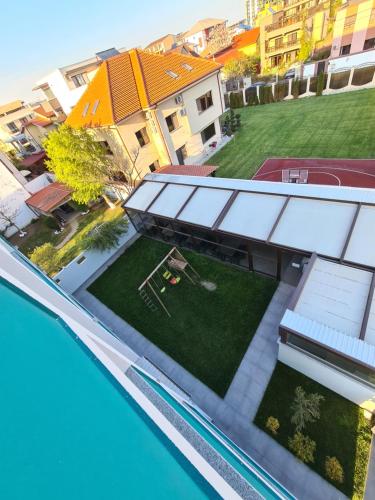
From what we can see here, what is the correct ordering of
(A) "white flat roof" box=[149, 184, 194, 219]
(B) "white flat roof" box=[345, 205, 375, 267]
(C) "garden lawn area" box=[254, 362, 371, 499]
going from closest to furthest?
(C) "garden lawn area" box=[254, 362, 371, 499] < (B) "white flat roof" box=[345, 205, 375, 267] < (A) "white flat roof" box=[149, 184, 194, 219]

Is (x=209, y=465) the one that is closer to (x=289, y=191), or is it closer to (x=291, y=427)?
(x=291, y=427)

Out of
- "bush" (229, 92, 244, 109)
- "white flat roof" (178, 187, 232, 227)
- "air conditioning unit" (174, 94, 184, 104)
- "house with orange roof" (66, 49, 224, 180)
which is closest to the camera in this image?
"white flat roof" (178, 187, 232, 227)

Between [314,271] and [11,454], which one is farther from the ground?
[11,454]

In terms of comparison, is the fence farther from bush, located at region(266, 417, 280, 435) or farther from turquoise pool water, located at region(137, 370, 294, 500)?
turquoise pool water, located at region(137, 370, 294, 500)

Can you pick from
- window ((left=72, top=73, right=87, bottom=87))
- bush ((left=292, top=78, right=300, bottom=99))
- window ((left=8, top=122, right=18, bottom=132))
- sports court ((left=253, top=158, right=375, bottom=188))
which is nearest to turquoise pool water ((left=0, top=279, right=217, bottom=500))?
sports court ((left=253, top=158, right=375, bottom=188))

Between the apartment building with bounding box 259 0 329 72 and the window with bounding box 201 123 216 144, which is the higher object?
the apartment building with bounding box 259 0 329 72

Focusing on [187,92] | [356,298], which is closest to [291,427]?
[356,298]
